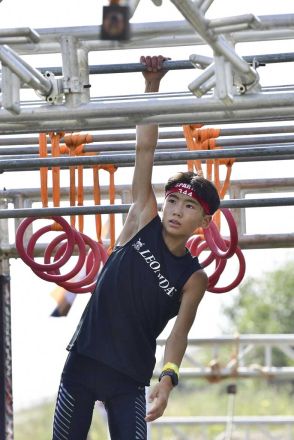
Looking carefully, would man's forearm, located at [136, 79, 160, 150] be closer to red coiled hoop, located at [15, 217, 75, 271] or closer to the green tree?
red coiled hoop, located at [15, 217, 75, 271]

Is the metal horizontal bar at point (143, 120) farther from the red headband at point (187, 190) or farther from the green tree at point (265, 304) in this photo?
the green tree at point (265, 304)

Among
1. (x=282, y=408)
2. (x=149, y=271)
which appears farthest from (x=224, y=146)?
(x=282, y=408)

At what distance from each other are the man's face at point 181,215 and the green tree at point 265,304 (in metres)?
26.1

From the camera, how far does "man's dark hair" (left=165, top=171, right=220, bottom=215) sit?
754 cm

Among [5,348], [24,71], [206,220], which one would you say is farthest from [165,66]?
[5,348]

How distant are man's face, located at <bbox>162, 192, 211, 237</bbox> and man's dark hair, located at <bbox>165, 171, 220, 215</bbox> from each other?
0.16 feet

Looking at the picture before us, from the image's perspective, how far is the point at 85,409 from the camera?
295 inches

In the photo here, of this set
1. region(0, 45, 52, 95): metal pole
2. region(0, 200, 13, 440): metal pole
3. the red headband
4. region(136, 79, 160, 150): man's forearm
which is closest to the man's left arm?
the red headband

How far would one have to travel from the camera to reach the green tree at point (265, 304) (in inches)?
1359

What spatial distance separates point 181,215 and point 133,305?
1.55 ft

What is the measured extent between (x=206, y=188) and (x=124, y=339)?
802mm

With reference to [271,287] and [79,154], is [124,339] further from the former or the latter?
[271,287]

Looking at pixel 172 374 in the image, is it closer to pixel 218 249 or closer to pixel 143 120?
pixel 143 120

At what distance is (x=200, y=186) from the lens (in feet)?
24.7
